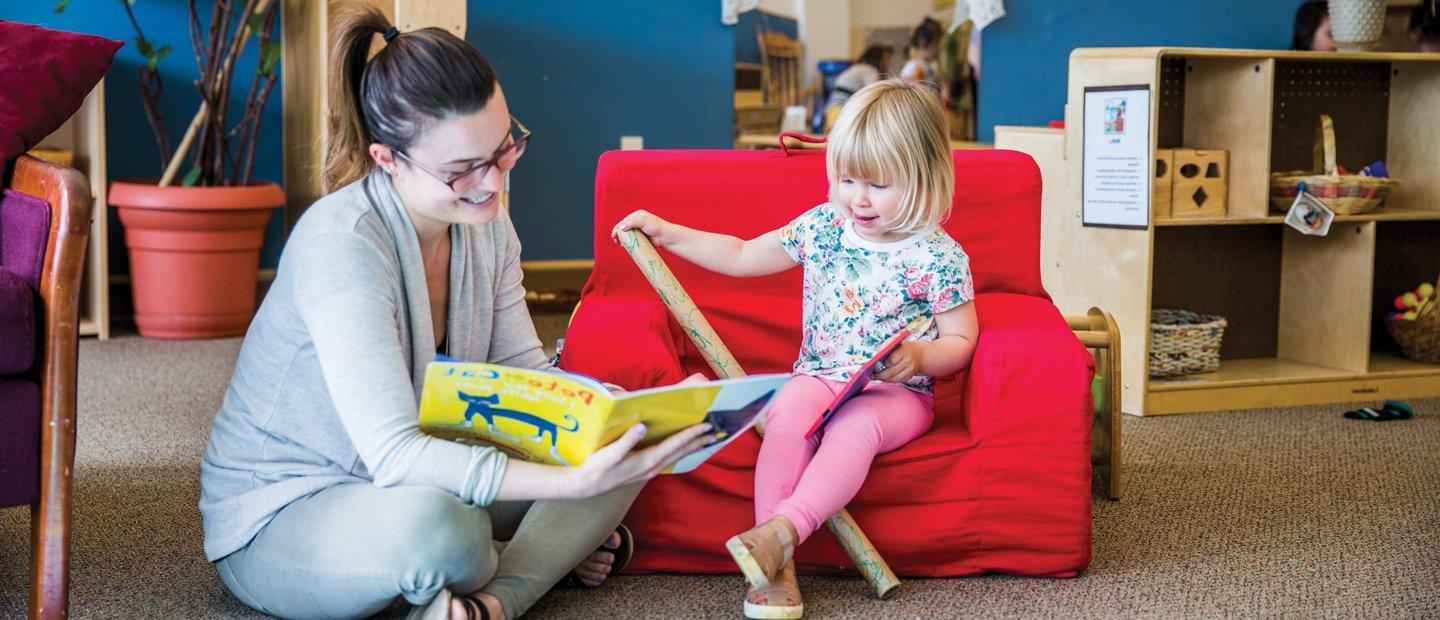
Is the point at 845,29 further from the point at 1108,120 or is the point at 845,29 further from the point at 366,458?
the point at 366,458

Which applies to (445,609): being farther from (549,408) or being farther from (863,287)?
(863,287)

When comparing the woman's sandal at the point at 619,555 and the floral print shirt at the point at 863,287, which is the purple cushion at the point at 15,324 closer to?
the woman's sandal at the point at 619,555

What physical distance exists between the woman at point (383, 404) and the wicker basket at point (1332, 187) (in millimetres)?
2294

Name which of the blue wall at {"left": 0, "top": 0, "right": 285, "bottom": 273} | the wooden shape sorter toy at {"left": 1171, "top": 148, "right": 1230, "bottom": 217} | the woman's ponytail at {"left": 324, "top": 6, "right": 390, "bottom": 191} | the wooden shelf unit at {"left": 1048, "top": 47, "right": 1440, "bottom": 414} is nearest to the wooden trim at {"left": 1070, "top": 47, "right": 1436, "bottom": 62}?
the wooden shelf unit at {"left": 1048, "top": 47, "right": 1440, "bottom": 414}

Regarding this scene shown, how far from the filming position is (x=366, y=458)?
1.50 meters

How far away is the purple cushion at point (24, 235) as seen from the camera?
1.65m

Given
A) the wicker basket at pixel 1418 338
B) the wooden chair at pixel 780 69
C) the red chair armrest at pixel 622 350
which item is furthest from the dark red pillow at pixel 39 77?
the wooden chair at pixel 780 69

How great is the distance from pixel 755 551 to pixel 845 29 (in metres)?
6.96

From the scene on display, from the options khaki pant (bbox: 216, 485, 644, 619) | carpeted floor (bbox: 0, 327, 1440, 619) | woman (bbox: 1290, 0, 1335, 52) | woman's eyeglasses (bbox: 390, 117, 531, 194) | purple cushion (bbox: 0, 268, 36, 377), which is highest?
woman (bbox: 1290, 0, 1335, 52)

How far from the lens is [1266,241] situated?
11.8 ft

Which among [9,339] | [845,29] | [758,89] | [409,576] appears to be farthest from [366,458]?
[845,29]

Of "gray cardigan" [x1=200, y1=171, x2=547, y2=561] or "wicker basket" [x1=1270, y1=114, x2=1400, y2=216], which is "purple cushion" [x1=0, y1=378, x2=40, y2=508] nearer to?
"gray cardigan" [x1=200, y1=171, x2=547, y2=561]

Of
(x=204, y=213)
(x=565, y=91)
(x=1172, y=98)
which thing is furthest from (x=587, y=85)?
(x=1172, y=98)

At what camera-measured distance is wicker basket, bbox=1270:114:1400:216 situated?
10.7 ft
